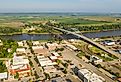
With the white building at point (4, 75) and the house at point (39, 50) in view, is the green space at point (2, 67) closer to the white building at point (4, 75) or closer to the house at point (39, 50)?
the white building at point (4, 75)

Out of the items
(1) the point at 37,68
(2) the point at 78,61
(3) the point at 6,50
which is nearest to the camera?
(1) the point at 37,68

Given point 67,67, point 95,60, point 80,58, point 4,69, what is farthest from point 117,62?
point 4,69

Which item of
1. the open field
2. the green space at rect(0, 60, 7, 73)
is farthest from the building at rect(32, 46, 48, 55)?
the open field

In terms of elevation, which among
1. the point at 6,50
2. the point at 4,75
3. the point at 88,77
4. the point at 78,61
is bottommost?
the point at 78,61

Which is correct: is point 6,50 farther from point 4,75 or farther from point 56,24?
point 56,24

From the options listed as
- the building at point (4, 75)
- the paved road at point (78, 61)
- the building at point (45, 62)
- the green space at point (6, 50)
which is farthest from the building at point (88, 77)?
the green space at point (6, 50)

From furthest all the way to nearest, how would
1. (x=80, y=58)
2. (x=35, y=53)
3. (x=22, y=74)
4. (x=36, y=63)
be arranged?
1. (x=35, y=53)
2. (x=80, y=58)
3. (x=36, y=63)
4. (x=22, y=74)

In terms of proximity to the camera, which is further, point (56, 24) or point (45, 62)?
point (56, 24)

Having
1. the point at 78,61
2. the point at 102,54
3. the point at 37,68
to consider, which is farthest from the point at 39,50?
the point at 102,54

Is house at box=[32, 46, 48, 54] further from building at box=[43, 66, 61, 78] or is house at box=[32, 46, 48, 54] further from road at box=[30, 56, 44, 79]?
building at box=[43, 66, 61, 78]

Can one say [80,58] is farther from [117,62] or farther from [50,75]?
[50,75]

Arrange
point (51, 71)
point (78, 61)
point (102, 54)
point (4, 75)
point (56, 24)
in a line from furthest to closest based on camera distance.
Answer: point (56, 24), point (102, 54), point (78, 61), point (51, 71), point (4, 75)
